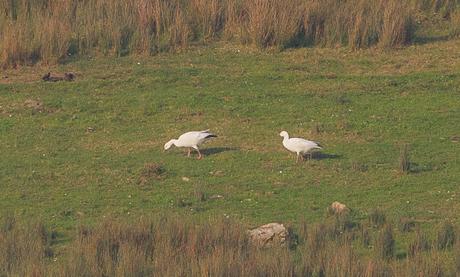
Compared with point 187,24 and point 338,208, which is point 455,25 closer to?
point 187,24

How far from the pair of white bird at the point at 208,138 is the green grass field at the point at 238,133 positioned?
22 centimetres

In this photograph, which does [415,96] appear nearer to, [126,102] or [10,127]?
[126,102]

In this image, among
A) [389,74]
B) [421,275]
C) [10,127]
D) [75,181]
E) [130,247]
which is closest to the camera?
[421,275]

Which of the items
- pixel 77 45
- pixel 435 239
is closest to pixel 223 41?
pixel 77 45

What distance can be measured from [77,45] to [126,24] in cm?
97

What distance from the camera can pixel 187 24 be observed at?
80.2 feet

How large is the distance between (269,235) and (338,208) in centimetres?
159

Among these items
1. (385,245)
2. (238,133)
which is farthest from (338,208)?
(238,133)

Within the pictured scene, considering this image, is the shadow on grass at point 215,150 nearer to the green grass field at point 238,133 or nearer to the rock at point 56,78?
the green grass field at point 238,133

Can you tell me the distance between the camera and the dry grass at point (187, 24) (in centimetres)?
2366

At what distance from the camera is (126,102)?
21.4 metres

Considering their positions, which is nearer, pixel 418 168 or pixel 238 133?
pixel 418 168

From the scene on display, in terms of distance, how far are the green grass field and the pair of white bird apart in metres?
0.22

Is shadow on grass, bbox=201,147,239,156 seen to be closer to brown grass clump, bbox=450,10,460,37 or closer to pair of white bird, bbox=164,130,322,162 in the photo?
pair of white bird, bbox=164,130,322,162
